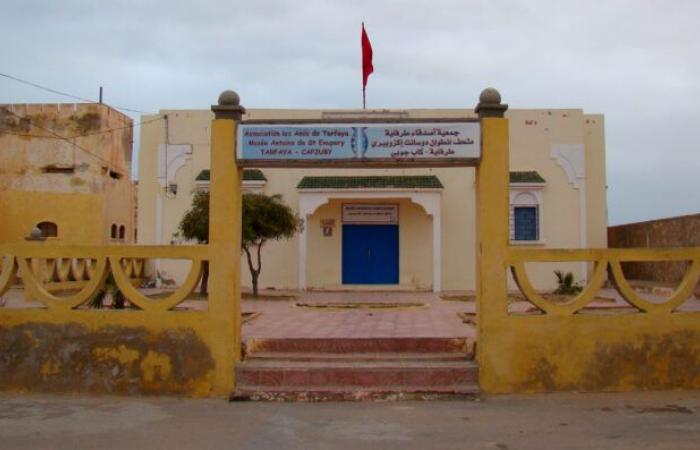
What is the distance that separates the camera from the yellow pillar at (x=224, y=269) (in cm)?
727

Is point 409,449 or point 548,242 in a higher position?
point 548,242

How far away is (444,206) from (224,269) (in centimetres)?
1559

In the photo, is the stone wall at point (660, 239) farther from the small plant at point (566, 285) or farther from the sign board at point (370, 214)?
the sign board at point (370, 214)

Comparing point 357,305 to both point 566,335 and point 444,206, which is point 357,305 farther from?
point 566,335

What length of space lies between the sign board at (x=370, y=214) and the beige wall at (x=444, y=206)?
0.90 ft

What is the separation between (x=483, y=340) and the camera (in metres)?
7.27

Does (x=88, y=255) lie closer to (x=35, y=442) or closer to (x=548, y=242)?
(x=35, y=442)

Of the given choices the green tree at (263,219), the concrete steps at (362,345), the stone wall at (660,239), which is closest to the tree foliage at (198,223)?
the green tree at (263,219)

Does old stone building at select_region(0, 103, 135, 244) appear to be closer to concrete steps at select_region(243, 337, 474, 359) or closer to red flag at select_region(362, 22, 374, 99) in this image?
red flag at select_region(362, 22, 374, 99)

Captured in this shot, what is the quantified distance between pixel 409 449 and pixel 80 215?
23208mm

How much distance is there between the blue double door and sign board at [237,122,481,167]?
571 inches

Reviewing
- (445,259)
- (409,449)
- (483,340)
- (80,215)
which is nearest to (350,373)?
(483,340)

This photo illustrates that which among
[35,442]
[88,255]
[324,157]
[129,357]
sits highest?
[324,157]

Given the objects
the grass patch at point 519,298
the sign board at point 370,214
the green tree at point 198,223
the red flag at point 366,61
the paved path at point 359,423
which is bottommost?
the paved path at point 359,423
